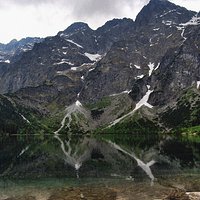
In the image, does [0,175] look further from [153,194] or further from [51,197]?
[153,194]

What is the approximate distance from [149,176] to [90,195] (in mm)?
25332

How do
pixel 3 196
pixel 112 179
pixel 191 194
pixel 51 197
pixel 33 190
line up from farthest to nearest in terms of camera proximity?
pixel 112 179, pixel 33 190, pixel 3 196, pixel 51 197, pixel 191 194

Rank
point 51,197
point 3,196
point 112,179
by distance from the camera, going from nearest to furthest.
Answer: point 51,197
point 3,196
point 112,179

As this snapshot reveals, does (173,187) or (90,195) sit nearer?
(90,195)

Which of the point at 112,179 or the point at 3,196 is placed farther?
the point at 112,179

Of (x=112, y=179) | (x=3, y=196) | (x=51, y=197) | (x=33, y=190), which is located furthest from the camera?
(x=112, y=179)

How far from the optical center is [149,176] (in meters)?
75.4

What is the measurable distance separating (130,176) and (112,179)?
17.5ft

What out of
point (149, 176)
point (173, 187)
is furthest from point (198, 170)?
point (173, 187)

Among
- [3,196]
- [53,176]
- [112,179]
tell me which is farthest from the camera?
[53,176]

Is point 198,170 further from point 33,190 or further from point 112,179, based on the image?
point 33,190

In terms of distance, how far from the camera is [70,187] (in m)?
62.8

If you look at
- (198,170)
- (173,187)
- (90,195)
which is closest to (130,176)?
(198,170)

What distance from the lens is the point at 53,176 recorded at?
270ft
